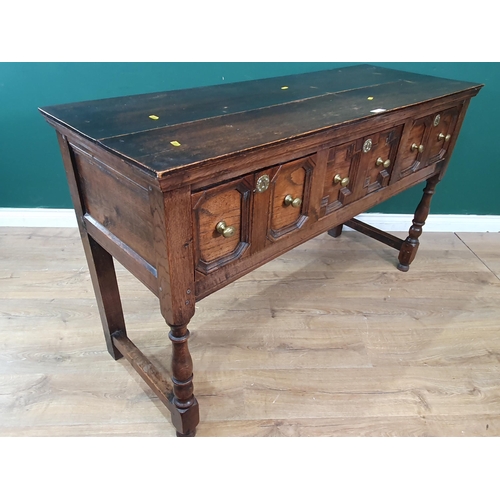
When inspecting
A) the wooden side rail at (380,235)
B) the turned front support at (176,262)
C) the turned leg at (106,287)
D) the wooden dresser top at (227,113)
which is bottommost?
the wooden side rail at (380,235)

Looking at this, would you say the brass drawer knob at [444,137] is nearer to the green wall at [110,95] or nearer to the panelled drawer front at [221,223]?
the green wall at [110,95]

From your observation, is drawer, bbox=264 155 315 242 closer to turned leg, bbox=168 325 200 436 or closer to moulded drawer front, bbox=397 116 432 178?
turned leg, bbox=168 325 200 436

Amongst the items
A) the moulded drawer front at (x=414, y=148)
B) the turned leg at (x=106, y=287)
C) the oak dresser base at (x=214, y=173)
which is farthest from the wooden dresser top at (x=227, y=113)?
the turned leg at (x=106, y=287)

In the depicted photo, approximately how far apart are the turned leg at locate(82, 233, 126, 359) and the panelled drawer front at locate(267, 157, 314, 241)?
0.56 m

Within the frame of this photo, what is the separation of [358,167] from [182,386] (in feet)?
2.73

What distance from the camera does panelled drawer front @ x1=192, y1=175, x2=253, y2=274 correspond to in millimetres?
928

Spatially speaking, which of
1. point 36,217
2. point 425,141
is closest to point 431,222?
point 425,141

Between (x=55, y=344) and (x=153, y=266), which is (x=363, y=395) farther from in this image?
(x=55, y=344)

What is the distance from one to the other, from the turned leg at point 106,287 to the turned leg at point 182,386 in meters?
0.37

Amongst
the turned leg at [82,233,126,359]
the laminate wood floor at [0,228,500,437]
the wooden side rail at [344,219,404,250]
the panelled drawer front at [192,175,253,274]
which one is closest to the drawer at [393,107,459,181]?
the wooden side rail at [344,219,404,250]

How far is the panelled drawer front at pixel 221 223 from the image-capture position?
93 centimetres

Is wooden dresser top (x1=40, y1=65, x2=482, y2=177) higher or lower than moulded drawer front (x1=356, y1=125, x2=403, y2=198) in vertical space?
higher

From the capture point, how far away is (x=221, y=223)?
97 centimetres
